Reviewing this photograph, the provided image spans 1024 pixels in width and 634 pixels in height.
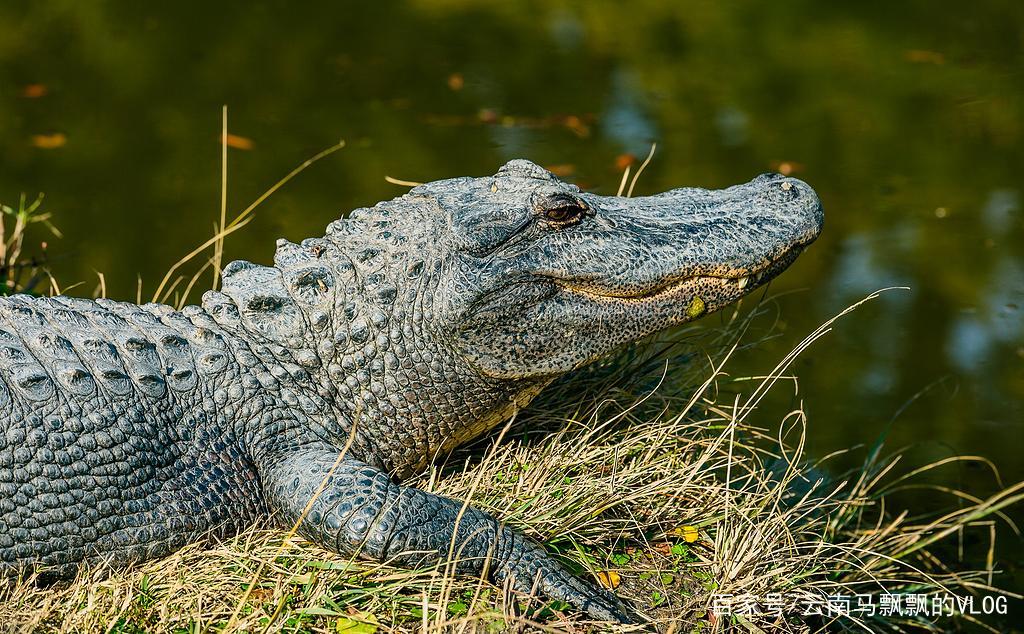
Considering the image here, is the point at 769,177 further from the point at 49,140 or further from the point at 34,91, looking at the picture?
the point at 34,91

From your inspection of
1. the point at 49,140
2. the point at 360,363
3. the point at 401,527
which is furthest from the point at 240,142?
the point at 401,527

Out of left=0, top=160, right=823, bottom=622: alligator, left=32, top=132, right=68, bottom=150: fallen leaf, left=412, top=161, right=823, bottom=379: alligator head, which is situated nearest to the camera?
left=0, top=160, right=823, bottom=622: alligator

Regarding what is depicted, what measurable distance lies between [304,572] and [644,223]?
1.56 meters

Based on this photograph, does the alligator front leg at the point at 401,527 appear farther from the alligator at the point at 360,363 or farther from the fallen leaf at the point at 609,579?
the fallen leaf at the point at 609,579

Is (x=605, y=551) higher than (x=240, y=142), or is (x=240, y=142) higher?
(x=240, y=142)

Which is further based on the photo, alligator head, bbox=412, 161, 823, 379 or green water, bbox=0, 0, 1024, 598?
green water, bbox=0, 0, 1024, 598

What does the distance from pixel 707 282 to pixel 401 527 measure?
1277 mm

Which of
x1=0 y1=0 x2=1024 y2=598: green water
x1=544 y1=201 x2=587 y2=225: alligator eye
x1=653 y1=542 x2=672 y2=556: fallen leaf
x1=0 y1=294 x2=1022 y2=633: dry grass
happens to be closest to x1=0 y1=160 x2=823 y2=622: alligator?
x1=544 y1=201 x2=587 y2=225: alligator eye

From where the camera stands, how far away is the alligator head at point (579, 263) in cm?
356

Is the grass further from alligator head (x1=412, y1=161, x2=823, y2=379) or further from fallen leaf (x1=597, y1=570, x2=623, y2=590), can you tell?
alligator head (x1=412, y1=161, x2=823, y2=379)

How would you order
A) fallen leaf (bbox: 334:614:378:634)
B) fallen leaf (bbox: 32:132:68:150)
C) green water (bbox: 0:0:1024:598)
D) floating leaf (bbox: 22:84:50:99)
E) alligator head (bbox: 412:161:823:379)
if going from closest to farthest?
fallen leaf (bbox: 334:614:378:634) < alligator head (bbox: 412:161:823:379) < green water (bbox: 0:0:1024:598) < fallen leaf (bbox: 32:132:68:150) < floating leaf (bbox: 22:84:50:99)

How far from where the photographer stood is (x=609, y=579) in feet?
12.0

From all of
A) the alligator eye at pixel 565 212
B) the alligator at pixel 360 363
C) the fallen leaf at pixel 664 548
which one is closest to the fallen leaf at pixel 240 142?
the alligator at pixel 360 363

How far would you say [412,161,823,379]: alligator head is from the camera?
140 inches
